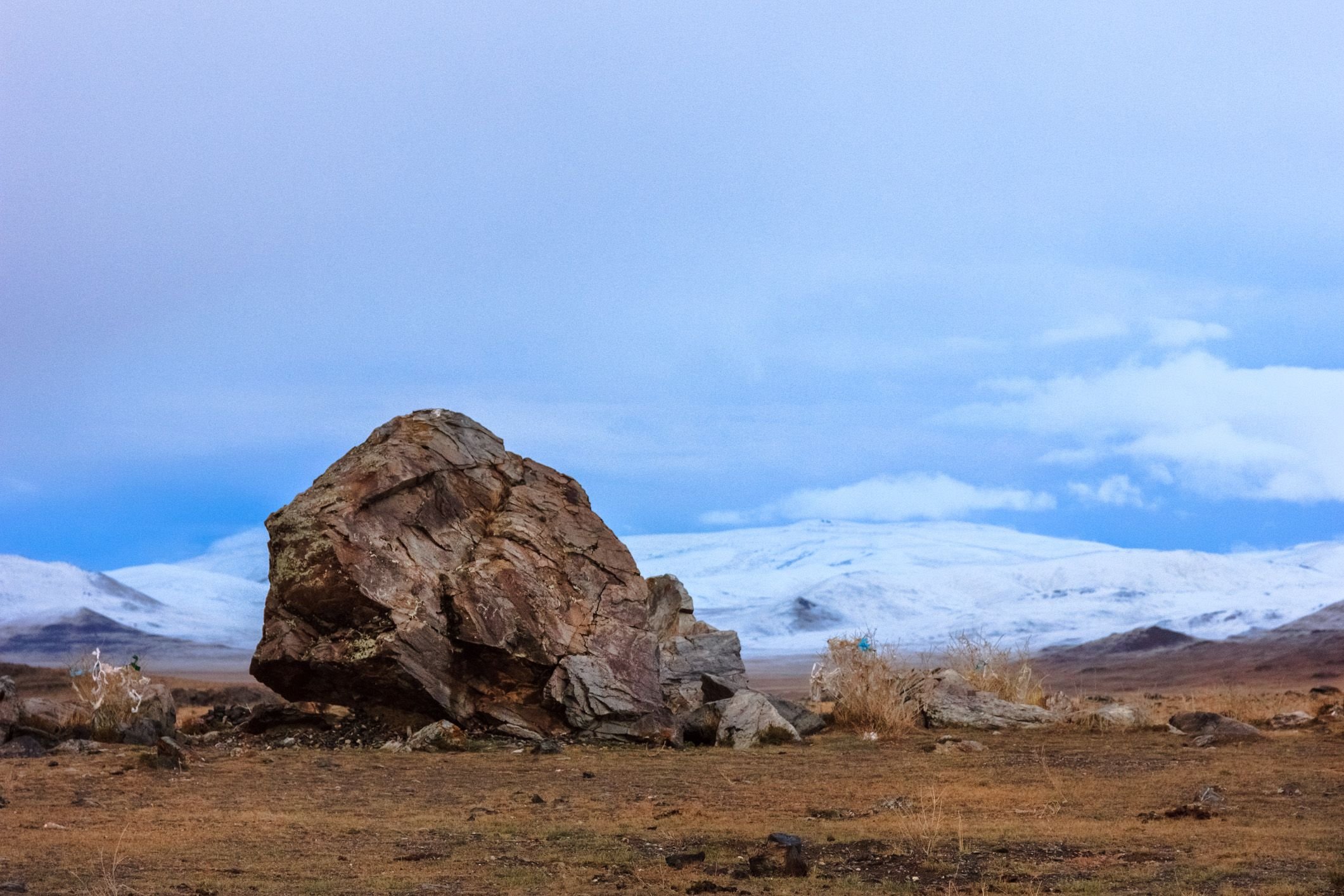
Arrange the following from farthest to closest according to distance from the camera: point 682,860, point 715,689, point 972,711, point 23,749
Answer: point 715,689 < point 972,711 < point 23,749 < point 682,860

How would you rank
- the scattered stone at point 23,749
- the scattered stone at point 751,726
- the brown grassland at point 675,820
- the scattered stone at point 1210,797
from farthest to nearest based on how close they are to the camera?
1. the scattered stone at point 751,726
2. the scattered stone at point 23,749
3. the scattered stone at point 1210,797
4. the brown grassland at point 675,820

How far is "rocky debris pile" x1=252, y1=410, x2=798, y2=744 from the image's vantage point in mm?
15711

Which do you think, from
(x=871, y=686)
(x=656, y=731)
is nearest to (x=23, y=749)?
(x=656, y=731)

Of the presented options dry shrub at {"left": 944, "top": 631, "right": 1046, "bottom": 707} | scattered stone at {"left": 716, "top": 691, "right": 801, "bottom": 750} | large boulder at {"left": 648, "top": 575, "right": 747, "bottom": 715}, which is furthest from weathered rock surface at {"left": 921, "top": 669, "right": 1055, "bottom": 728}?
large boulder at {"left": 648, "top": 575, "right": 747, "bottom": 715}

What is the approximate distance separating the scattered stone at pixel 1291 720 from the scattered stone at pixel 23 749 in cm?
1539

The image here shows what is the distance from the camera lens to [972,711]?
58.9 feet

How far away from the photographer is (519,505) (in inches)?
694

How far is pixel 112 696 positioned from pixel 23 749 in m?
1.81

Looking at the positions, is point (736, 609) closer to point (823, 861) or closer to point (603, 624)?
point (603, 624)

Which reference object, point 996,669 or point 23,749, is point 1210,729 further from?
point 23,749

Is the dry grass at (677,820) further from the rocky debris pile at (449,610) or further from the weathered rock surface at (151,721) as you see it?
the weathered rock surface at (151,721)

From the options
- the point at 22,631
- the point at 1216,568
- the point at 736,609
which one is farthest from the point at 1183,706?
the point at 22,631

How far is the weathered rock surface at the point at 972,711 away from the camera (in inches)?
699

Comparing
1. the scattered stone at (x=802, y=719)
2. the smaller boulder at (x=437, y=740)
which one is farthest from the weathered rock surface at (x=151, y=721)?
the scattered stone at (x=802, y=719)
